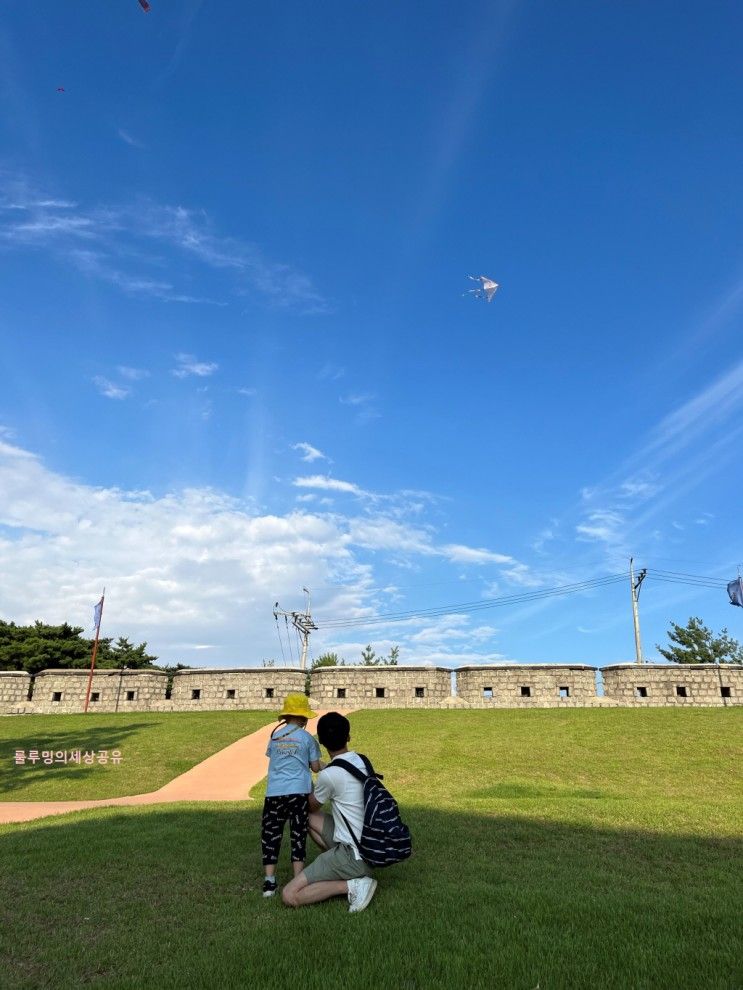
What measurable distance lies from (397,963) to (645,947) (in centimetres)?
153

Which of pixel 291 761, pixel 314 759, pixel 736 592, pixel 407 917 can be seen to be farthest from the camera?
pixel 736 592

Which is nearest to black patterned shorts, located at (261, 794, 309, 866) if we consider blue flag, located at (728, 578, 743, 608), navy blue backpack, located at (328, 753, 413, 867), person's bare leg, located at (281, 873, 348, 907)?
person's bare leg, located at (281, 873, 348, 907)

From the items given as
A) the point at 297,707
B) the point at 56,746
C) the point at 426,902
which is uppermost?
the point at 297,707

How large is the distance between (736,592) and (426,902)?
30.3m

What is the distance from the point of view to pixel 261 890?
5348 mm

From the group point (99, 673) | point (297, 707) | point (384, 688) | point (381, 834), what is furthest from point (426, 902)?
point (99, 673)

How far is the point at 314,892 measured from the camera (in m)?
4.75

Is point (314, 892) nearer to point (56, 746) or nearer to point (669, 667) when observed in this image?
point (56, 746)

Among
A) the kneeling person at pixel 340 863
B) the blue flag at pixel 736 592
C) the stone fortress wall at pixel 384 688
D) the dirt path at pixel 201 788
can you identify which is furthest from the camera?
the blue flag at pixel 736 592

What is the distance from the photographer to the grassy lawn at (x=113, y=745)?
12.9 meters

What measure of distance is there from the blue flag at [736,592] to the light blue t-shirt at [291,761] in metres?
29.4

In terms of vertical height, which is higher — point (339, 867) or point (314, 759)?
point (314, 759)

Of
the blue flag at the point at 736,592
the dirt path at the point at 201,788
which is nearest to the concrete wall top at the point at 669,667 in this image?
the blue flag at the point at 736,592

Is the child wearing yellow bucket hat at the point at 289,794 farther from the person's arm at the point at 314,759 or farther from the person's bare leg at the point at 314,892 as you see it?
the person's bare leg at the point at 314,892
